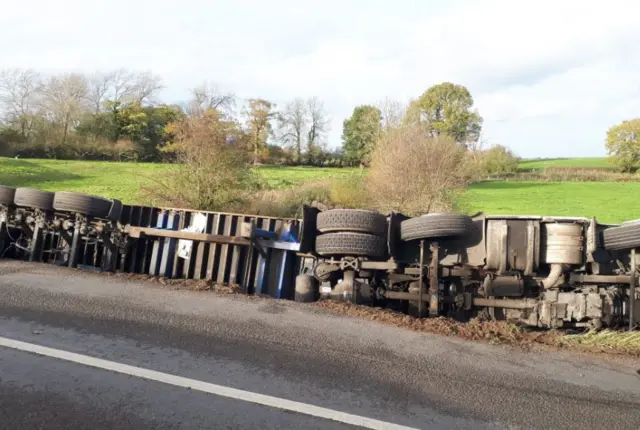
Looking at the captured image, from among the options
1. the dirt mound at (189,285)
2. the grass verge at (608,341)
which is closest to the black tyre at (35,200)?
the dirt mound at (189,285)

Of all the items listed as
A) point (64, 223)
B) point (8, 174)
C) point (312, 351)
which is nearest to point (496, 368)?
point (312, 351)

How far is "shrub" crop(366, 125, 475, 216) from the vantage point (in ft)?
58.3

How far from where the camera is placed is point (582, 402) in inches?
159

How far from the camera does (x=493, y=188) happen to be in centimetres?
4350

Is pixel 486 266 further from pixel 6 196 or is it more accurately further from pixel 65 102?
pixel 65 102

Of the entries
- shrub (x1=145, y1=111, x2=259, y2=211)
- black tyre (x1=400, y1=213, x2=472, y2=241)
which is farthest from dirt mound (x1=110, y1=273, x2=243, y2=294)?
shrub (x1=145, y1=111, x2=259, y2=211)

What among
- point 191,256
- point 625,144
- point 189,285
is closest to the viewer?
point 189,285

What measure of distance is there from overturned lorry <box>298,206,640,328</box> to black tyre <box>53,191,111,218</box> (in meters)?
4.08

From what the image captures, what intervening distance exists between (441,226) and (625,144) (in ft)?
200

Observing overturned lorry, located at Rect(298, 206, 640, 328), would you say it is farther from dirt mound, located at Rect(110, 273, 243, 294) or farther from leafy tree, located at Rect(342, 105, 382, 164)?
leafy tree, located at Rect(342, 105, 382, 164)

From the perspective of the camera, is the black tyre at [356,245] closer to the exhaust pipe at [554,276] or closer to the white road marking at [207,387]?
the exhaust pipe at [554,276]

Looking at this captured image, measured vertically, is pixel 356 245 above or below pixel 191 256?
above

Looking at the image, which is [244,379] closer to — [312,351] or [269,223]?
[312,351]

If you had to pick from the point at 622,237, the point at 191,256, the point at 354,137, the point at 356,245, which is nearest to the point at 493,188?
the point at 354,137
